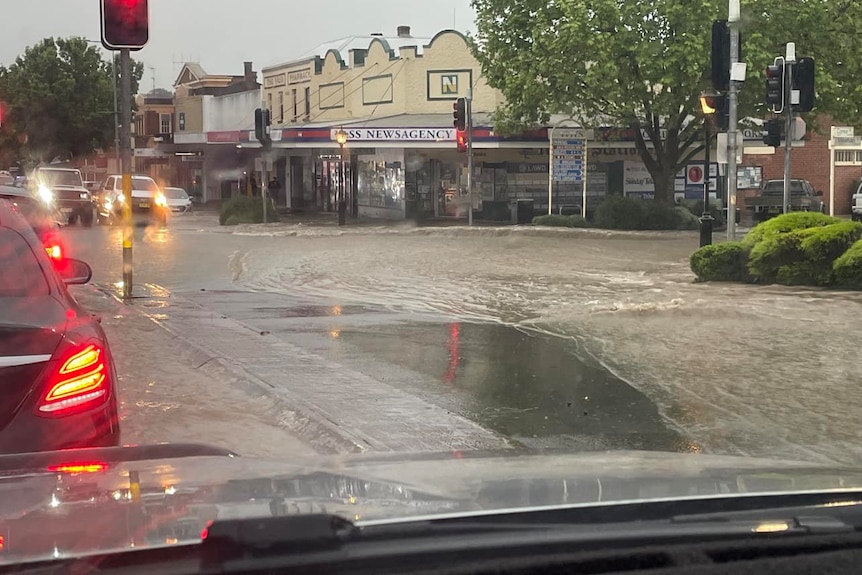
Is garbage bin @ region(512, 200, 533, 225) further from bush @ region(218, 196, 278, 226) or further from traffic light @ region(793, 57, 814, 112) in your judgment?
traffic light @ region(793, 57, 814, 112)

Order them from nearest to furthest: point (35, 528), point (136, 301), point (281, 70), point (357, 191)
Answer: point (35, 528), point (136, 301), point (357, 191), point (281, 70)

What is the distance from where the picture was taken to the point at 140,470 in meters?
3.14

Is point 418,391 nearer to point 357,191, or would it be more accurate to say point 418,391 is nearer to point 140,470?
point 140,470

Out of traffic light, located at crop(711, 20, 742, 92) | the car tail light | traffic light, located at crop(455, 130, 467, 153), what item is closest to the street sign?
traffic light, located at crop(455, 130, 467, 153)

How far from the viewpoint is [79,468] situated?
10.4ft

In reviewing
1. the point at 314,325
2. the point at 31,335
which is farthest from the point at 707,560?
Result: the point at 314,325

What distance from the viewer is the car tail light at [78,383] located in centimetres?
429

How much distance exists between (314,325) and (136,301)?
3224 mm

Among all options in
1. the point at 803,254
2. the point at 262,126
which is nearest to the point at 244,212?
the point at 262,126

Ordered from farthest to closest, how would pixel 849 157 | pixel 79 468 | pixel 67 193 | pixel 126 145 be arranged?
pixel 849 157
pixel 67 193
pixel 126 145
pixel 79 468

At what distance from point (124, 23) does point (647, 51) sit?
17.2 meters

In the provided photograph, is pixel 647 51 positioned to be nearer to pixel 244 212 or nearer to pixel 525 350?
pixel 244 212

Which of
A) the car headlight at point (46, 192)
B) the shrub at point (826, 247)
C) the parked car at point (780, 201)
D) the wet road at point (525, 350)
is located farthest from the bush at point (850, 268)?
the car headlight at point (46, 192)

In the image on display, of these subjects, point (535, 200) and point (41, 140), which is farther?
point (41, 140)
